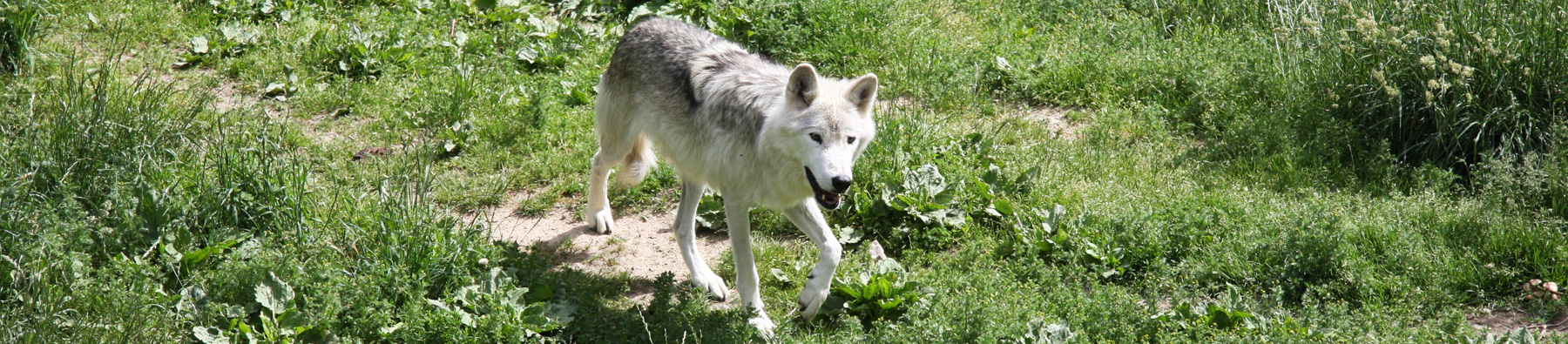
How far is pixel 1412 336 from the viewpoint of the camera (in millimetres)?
4242

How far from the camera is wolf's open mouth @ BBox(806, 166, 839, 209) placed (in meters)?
4.06

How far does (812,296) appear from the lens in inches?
179

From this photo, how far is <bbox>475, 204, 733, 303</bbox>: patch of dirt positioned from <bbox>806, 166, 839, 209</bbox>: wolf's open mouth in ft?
4.61

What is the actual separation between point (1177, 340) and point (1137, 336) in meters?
0.23

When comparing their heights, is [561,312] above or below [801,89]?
below

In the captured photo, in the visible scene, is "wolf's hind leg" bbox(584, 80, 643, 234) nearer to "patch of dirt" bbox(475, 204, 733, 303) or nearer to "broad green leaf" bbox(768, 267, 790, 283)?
"patch of dirt" bbox(475, 204, 733, 303)

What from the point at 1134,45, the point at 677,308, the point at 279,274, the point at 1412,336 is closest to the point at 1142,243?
the point at 1412,336

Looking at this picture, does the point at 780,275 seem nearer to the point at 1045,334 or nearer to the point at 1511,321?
the point at 1045,334

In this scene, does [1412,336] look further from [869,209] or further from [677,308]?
[677,308]

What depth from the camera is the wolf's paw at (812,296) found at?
452 centimetres

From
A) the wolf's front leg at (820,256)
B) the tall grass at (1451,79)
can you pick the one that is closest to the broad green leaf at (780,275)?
the wolf's front leg at (820,256)

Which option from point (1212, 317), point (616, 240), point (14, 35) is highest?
point (14, 35)

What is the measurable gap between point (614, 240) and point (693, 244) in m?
0.69

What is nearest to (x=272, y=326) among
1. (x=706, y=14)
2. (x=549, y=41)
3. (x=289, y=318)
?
(x=289, y=318)
